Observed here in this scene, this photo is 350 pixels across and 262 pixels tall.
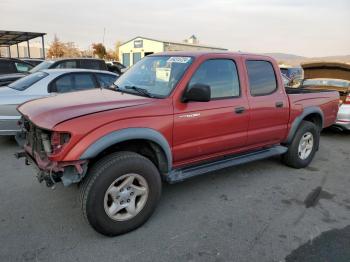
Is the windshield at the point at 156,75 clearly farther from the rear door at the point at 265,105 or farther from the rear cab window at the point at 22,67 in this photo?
the rear cab window at the point at 22,67

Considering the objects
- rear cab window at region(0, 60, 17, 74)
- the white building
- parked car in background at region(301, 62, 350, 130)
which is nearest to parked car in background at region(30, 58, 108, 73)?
rear cab window at region(0, 60, 17, 74)

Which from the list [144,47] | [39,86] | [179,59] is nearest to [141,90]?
[179,59]

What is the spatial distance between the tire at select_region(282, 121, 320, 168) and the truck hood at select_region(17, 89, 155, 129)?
2.88m

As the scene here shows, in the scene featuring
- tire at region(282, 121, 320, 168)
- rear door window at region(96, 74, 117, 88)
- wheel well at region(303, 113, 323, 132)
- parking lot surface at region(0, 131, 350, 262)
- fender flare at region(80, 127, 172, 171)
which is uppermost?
rear door window at region(96, 74, 117, 88)

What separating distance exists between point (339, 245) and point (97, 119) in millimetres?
2717

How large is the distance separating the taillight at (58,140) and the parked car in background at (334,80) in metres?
6.50

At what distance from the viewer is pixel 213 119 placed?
382 centimetres

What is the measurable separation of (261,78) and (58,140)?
295cm

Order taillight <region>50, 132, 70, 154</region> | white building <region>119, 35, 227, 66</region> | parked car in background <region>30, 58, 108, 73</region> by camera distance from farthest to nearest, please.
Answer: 1. white building <region>119, 35, 227, 66</region>
2. parked car in background <region>30, 58, 108, 73</region>
3. taillight <region>50, 132, 70, 154</region>

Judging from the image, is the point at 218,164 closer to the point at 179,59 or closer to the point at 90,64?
the point at 179,59

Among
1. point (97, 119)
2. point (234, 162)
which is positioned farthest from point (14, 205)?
point (234, 162)

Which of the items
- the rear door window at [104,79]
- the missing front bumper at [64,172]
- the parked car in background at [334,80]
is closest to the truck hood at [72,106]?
the missing front bumper at [64,172]

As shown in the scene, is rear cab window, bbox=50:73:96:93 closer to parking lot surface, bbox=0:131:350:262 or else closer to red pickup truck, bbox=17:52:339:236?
parking lot surface, bbox=0:131:350:262

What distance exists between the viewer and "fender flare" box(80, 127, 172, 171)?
2921mm
